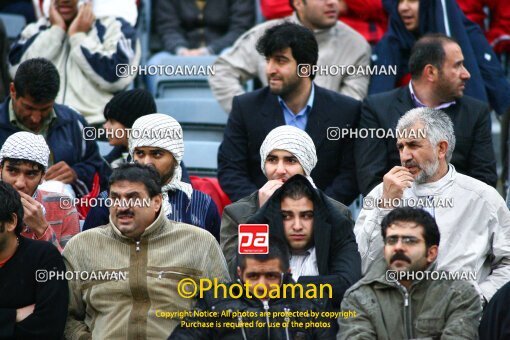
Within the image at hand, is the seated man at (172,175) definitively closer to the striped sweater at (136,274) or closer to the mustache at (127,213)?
the striped sweater at (136,274)

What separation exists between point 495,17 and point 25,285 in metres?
4.62

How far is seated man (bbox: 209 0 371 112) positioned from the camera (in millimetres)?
8672

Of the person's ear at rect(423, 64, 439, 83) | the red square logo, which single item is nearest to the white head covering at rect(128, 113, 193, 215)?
the red square logo

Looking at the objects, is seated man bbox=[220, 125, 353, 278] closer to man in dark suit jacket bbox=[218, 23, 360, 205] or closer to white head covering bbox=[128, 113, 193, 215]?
white head covering bbox=[128, 113, 193, 215]

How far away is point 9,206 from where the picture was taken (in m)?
6.36

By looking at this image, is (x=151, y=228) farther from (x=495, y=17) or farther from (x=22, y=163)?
(x=495, y=17)

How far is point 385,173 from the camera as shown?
24.7ft

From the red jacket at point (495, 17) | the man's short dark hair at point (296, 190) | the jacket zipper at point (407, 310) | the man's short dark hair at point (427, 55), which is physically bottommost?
the jacket zipper at point (407, 310)

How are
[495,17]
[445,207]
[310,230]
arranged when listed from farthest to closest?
1. [495,17]
2. [445,207]
3. [310,230]

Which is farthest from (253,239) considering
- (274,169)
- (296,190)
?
(274,169)

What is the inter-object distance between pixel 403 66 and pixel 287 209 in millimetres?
2353

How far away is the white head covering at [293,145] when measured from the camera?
7047 mm

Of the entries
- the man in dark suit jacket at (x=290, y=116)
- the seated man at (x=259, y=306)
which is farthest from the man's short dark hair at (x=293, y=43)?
the seated man at (x=259, y=306)

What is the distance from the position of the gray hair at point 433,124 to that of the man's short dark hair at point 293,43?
3.34 feet
